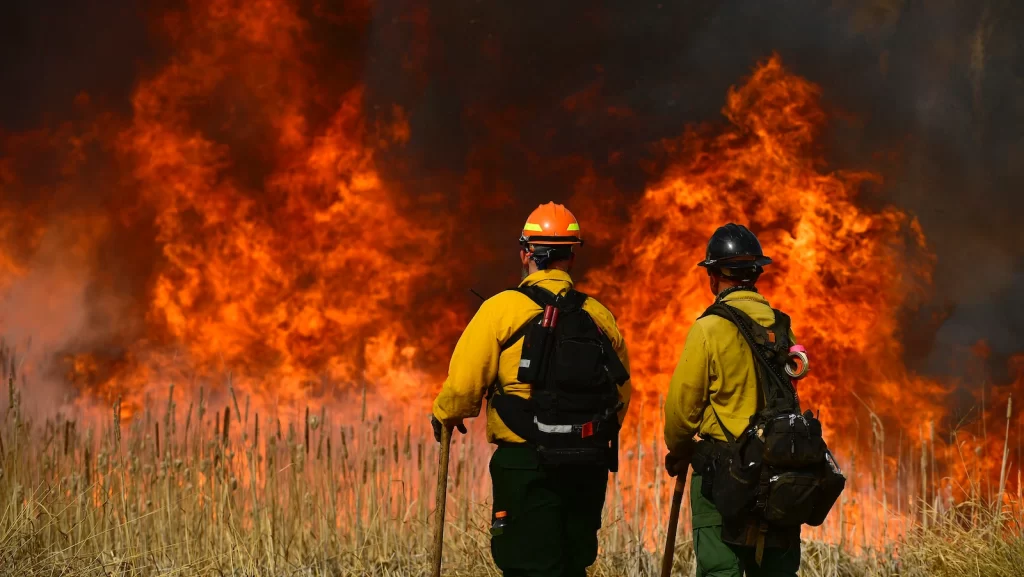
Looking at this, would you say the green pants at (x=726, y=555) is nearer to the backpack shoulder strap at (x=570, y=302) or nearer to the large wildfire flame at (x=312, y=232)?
the backpack shoulder strap at (x=570, y=302)

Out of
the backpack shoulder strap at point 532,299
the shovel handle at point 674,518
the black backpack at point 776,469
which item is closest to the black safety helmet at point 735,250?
the black backpack at point 776,469

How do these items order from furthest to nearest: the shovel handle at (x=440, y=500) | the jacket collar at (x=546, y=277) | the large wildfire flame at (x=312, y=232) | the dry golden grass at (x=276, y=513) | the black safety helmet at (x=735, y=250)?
the large wildfire flame at (x=312, y=232) < the dry golden grass at (x=276, y=513) < the shovel handle at (x=440, y=500) < the jacket collar at (x=546, y=277) < the black safety helmet at (x=735, y=250)

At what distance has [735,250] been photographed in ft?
16.1

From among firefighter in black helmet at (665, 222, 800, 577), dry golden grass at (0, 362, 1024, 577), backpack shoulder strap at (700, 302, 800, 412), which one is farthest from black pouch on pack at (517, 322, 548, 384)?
dry golden grass at (0, 362, 1024, 577)

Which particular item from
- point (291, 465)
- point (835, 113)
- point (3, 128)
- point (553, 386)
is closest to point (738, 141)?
point (835, 113)

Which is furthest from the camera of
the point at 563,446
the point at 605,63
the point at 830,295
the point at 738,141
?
the point at 605,63

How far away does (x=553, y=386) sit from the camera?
487 centimetres

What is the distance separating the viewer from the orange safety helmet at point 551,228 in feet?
16.9

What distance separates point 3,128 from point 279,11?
3302mm

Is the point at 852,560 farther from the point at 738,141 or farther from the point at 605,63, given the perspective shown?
the point at 605,63

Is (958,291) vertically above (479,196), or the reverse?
(479,196)

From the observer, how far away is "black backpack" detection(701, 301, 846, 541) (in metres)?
4.51

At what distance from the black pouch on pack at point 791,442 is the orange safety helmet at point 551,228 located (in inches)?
52.0

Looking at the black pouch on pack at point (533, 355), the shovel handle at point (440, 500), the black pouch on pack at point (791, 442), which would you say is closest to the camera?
the black pouch on pack at point (791, 442)
